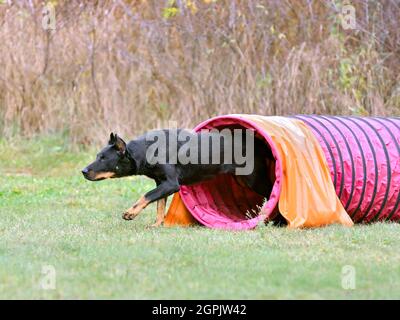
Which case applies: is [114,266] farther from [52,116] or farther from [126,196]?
[52,116]

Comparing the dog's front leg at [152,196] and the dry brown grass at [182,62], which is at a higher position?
the dry brown grass at [182,62]

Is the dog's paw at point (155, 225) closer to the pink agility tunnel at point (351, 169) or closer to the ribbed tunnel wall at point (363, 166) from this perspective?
the pink agility tunnel at point (351, 169)

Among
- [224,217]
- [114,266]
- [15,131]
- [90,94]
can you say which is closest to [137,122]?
[90,94]

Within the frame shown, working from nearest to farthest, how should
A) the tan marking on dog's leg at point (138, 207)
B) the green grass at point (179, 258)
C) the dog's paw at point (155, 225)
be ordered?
1. the green grass at point (179, 258)
2. the tan marking on dog's leg at point (138, 207)
3. the dog's paw at point (155, 225)

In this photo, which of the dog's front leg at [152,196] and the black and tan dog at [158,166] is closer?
the dog's front leg at [152,196]

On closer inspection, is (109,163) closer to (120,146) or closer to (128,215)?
(120,146)

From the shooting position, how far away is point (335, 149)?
26.4ft

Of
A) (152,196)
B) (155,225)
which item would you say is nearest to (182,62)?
(155,225)

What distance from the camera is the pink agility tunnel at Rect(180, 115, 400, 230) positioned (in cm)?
795

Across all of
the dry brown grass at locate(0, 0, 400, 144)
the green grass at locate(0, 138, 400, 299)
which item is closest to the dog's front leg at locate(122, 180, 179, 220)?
the green grass at locate(0, 138, 400, 299)

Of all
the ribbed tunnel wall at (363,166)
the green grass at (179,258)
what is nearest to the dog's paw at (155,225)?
the green grass at (179,258)

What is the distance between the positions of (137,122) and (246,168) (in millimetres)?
6173

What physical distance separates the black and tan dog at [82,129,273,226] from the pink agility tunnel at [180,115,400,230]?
1.22 ft

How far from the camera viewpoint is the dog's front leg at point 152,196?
760 centimetres
